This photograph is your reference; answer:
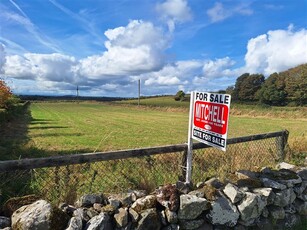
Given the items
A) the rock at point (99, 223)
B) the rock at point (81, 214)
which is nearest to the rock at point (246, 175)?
the rock at point (99, 223)

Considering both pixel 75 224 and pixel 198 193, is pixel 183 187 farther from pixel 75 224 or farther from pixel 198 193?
pixel 75 224

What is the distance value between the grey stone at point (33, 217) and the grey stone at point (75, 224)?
0.66ft

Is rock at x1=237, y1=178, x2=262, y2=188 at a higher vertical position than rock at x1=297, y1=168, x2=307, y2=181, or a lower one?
higher

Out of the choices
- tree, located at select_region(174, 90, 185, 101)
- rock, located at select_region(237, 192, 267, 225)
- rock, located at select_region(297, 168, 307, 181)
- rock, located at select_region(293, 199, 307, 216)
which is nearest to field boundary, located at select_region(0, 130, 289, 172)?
rock, located at select_region(237, 192, 267, 225)

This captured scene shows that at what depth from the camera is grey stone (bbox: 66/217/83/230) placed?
9.91ft

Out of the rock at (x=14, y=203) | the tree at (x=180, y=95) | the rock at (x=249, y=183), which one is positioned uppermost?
the rock at (x=14, y=203)

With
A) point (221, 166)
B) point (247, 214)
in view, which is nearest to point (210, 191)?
point (247, 214)

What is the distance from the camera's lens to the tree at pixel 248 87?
295 ft

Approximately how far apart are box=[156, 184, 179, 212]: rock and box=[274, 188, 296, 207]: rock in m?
1.74

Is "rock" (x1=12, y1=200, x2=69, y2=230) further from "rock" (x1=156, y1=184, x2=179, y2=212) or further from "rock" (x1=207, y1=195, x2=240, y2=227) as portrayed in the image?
"rock" (x1=207, y1=195, x2=240, y2=227)

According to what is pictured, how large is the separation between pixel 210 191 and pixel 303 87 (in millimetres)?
79102

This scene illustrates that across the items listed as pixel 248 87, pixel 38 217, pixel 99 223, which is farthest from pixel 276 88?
pixel 38 217

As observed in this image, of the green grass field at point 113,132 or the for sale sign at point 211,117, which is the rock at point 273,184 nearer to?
the for sale sign at point 211,117

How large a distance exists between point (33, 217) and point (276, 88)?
8402cm
